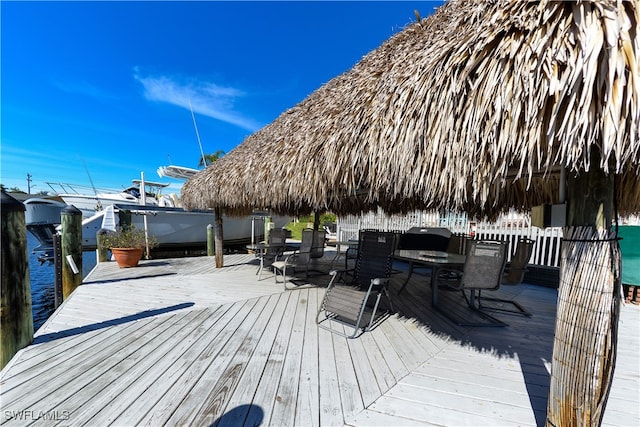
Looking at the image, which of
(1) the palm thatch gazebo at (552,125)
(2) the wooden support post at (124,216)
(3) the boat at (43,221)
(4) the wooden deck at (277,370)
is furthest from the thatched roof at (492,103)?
(3) the boat at (43,221)

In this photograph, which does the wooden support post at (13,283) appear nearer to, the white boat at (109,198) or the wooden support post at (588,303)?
the wooden support post at (588,303)

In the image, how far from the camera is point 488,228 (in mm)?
7488

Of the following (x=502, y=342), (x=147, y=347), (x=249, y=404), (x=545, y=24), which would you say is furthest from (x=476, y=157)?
(x=147, y=347)

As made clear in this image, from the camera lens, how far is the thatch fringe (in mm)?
1393

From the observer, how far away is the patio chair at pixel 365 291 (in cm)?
315

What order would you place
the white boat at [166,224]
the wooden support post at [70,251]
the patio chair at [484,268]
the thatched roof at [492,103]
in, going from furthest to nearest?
the white boat at [166,224], the wooden support post at [70,251], the patio chair at [484,268], the thatched roof at [492,103]

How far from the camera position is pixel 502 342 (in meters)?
2.97

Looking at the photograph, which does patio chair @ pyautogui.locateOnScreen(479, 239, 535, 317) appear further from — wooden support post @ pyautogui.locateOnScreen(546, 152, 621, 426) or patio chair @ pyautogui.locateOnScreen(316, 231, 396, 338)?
wooden support post @ pyautogui.locateOnScreen(546, 152, 621, 426)

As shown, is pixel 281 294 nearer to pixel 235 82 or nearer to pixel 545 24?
pixel 545 24

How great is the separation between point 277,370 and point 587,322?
2.20m

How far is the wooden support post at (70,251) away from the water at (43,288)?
75cm

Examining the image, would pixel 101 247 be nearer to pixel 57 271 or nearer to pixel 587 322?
pixel 57 271

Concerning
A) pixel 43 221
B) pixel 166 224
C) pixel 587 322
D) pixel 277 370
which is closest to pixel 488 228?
pixel 587 322

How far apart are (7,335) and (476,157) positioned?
439cm
